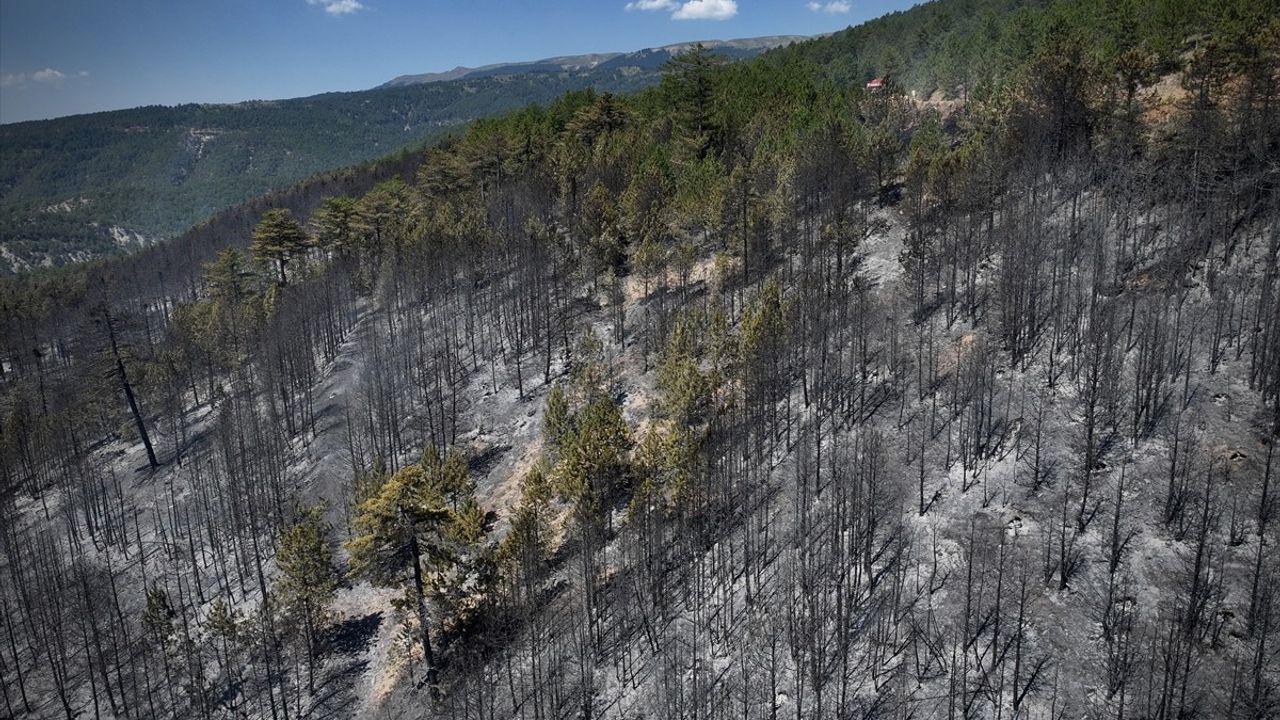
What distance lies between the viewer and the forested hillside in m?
35.8

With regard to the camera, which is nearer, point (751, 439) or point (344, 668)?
point (344, 668)

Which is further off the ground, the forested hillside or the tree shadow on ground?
the forested hillside

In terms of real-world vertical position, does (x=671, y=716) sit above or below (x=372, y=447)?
below

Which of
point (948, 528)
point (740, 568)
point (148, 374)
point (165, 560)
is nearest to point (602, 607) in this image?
point (740, 568)

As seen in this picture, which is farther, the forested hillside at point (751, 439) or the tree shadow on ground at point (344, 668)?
the tree shadow on ground at point (344, 668)

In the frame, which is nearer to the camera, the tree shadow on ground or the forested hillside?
the forested hillside

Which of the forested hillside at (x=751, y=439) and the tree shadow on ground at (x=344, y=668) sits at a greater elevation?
the forested hillside at (x=751, y=439)

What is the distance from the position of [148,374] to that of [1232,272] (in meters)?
103

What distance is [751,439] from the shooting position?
53.4 metres

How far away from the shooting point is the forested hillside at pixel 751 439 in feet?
117

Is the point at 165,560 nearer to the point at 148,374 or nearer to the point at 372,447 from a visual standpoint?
the point at 372,447

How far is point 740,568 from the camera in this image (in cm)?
4362

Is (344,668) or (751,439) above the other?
(751,439)

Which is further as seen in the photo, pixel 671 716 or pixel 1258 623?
pixel 671 716
